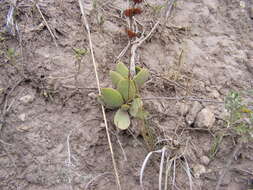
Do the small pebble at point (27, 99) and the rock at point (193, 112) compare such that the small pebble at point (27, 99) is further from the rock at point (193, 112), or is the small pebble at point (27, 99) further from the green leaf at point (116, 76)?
the rock at point (193, 112)

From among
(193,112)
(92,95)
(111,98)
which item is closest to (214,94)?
(193,112)

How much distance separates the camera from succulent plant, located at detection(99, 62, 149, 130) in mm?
1572

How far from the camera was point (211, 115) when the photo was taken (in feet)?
5.71

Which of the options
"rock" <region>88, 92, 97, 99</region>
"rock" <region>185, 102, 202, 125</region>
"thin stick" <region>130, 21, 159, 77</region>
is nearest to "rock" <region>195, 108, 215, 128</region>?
"rock" <region>185, 102, 202, 125</region>

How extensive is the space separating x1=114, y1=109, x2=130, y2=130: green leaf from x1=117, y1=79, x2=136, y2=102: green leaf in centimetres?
11

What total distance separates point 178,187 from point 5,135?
3.88 feet

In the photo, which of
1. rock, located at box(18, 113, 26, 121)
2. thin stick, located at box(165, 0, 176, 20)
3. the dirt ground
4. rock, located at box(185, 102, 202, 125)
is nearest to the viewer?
the dirt ground

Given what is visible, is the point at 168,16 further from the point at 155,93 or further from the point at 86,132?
the point at 86,132

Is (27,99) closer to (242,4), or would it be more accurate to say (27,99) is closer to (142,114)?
(142,114)

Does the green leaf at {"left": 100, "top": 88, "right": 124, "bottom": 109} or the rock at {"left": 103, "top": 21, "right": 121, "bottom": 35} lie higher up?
the rock at {"left": 103, "top": 21, "right": 121, "bottom": 35}

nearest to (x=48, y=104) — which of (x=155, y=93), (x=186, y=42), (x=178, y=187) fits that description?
(x=155, y=93)

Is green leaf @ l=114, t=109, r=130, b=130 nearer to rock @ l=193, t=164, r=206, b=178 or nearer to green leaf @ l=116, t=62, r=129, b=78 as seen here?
green leaf @ l=116, t=62, r=129, b=78

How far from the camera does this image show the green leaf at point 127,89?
1.62 m

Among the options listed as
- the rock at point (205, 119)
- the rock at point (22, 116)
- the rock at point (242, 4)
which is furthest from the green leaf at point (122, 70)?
the rock at point (242, 4)
